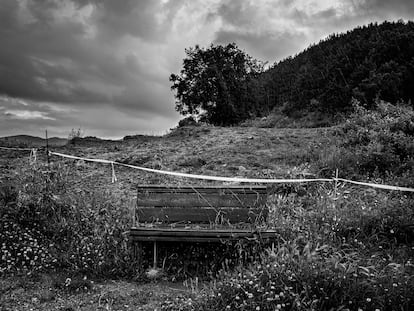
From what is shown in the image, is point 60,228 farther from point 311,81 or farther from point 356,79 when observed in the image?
point 311,81

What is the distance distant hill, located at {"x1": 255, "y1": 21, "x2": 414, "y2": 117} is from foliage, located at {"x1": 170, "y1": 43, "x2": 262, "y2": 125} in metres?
1.38

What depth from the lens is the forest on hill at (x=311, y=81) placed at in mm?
20609

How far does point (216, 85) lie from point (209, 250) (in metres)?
15.4

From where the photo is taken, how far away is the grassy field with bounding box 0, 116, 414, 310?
170 inches

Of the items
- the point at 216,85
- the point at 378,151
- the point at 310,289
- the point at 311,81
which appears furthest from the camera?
the point at 311,81

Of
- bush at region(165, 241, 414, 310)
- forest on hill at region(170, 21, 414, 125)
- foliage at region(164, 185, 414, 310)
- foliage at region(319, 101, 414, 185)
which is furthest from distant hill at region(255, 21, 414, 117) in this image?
bush at region(165, 241, 414, 310)

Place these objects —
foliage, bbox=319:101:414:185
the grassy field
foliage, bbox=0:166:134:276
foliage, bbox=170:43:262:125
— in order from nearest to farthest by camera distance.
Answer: the grassy field < foliage, bbox=0:166:134:276 < foliage, bbox=319:101:414:185 < foliage, bbox=170:43:262:125

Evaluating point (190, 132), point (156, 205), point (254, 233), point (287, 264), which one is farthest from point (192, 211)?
point (190, 132)

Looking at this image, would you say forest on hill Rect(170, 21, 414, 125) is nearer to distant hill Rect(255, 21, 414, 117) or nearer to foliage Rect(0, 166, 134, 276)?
distant hill Rect(255, 21, 414, 117)

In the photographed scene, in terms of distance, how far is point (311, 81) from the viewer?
93.5 ft

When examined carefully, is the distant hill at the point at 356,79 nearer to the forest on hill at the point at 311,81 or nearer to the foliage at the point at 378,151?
the forest on hill at the point at 311,81

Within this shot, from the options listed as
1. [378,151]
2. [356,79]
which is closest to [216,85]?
[356,79]

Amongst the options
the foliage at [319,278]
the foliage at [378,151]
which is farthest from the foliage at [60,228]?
the foliage at [378,151]

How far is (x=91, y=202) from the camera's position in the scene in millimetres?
6812
